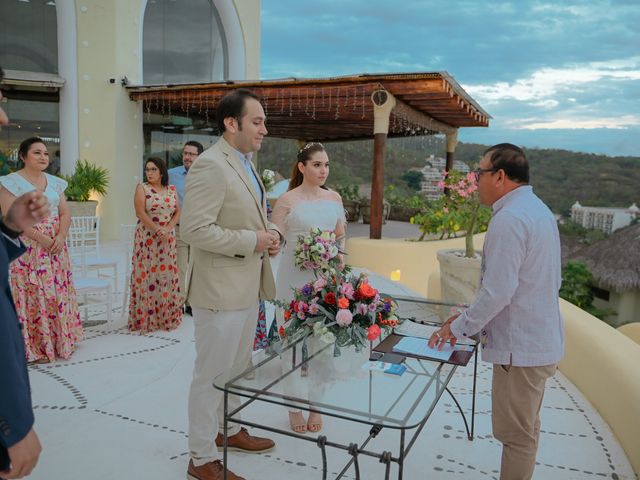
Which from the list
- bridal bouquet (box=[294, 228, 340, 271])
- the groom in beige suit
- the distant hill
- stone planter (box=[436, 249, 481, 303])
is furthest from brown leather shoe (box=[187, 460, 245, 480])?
the distant hill

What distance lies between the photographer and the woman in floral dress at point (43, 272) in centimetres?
395

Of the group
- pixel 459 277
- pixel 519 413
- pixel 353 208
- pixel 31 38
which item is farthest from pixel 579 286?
pixel 31 38

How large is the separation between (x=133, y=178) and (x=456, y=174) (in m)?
7.11

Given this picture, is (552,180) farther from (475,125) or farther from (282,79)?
(282,79)

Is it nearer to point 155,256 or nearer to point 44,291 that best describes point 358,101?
point 155,256

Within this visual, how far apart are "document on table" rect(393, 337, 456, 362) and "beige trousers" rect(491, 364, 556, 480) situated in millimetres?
299

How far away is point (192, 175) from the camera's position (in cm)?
238

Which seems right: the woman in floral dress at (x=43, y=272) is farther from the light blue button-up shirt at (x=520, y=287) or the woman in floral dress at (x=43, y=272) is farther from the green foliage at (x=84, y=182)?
the green foliage at (x=84, y=182)

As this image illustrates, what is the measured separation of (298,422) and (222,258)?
49.4 inches

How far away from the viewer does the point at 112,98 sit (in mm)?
10766

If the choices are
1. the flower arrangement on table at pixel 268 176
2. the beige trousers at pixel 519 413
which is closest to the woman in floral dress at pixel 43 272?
the flower arrangement on table at pixel 268 176

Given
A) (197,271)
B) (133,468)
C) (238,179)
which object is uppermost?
(238,179)

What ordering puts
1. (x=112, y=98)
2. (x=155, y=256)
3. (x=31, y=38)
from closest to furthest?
(x=155, y=256)
(x=112, y=98)
(x=31, y=38)

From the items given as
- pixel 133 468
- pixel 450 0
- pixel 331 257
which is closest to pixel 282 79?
pixel 331 257
